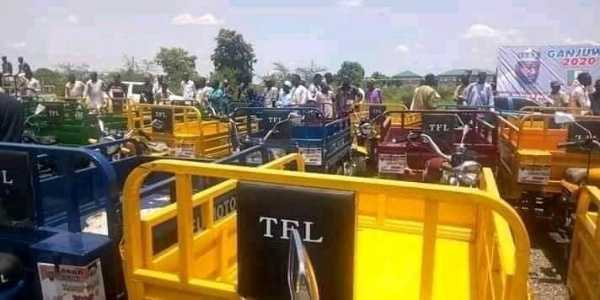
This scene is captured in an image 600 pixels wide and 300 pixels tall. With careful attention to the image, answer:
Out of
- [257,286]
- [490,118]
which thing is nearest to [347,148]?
[490,118]

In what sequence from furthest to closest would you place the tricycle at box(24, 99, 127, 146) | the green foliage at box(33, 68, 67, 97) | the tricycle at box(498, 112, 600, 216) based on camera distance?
the green foliage at box(33, 68, 67, 97) < the tricycle at box(24, 99, 127, 146) < the tricycle at box(498, 112, 600, 216)

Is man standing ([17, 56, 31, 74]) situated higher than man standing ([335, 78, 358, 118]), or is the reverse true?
man standing ([17, 56, 31, 74])

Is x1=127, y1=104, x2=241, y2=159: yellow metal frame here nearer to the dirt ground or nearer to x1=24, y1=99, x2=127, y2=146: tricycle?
x1=24, y1=99, x2=127, y2=146: tricycle

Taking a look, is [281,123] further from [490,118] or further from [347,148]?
[490,118]

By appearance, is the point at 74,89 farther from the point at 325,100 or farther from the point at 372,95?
the point at 372,95

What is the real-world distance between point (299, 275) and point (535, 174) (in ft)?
15.6

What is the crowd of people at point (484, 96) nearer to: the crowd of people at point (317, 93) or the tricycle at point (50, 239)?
the crowd of people at point (317, 93)

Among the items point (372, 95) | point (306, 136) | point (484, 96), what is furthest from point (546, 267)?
point (372, 95)

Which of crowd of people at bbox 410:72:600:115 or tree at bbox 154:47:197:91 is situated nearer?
crowd of people at bbox 410:72:600:115

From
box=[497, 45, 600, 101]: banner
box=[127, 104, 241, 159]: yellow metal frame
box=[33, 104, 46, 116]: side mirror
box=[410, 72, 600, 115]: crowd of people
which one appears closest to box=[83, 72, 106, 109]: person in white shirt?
box=[33, 104, 46, 116]: side mirror

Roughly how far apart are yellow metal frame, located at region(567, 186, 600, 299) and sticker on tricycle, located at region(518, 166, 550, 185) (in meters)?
2.18

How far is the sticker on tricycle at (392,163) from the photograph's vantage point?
6.22m

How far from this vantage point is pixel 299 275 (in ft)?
5.38

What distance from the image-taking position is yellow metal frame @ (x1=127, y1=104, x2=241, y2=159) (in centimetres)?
853
